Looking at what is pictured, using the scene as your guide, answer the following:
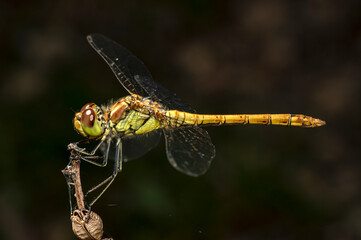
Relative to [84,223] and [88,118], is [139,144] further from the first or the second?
[84,223]

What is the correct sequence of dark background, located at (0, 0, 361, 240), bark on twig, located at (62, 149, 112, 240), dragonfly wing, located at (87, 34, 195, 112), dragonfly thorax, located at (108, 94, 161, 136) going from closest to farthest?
1. bark on twig, located at (62, 149, 112, 240)
2. dragonfly thorax, located at (108, 94, 161, 136)
3. dragonfly wing, located at (87, 34, 195, 112)
4. dark background, located at (0, 0, 361, 240)

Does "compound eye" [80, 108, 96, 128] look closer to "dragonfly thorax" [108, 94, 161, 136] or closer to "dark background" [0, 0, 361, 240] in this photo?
"dragonfly thorax" [108, 94, 161, 136]

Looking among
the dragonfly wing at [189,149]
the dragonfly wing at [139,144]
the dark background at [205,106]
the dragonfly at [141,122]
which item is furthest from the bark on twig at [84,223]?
the dark background at [205,106]

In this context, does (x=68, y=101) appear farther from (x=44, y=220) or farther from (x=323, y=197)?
(x=323, y=197)

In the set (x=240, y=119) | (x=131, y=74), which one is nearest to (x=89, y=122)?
(x=131, y=74)

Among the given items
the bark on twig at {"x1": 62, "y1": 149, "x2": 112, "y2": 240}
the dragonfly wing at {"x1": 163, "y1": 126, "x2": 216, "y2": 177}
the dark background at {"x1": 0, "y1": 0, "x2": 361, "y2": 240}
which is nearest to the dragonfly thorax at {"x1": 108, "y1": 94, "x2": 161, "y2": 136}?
the dragonfly wing at {"x1": 163, "y1": 126, "x2": 216, "y2": 177}

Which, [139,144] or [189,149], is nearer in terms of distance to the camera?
[189,149]
